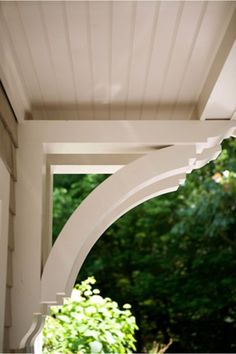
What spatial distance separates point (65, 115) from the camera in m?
3.06

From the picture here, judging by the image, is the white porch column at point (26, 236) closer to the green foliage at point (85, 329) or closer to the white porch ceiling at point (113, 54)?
the white porch ceiling at point (113, 54)

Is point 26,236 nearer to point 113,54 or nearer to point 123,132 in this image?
point 123,132

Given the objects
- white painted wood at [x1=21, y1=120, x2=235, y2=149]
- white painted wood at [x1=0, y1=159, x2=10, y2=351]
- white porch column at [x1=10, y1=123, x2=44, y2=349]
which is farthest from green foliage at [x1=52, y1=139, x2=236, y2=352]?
white painted wood at [x1=0, y1=159, x2=10, y2=351]

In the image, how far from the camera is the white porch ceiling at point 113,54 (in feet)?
6.71

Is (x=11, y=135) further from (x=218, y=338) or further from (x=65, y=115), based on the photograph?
(x=218, y=338)

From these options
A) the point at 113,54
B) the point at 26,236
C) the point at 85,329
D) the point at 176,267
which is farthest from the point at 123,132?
the point at 176,267

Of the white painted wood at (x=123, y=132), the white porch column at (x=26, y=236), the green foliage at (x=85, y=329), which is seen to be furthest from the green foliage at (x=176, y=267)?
the white porch column at (x=26, y=236)

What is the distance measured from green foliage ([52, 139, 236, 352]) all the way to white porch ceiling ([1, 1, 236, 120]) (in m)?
5.86

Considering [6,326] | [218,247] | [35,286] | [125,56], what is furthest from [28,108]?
[218,247]

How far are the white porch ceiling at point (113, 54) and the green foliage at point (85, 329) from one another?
1937 millimetres

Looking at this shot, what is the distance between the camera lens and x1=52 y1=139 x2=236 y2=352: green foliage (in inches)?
355

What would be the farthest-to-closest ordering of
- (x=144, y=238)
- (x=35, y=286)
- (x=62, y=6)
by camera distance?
1. (x=144, y=238)
2. (x=35, y=286)
3. (x=62, y=6)

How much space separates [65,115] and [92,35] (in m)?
0.88

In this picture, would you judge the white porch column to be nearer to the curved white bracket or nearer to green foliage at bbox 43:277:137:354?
the curved white bracket
